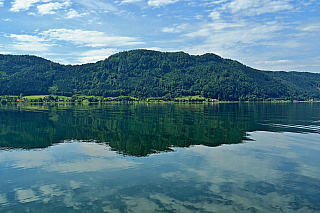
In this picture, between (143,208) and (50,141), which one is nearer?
(143,208)

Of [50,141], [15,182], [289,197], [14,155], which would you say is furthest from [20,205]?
[50,141]

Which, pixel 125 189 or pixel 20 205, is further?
pixel 125 189

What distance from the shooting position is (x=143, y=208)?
1499cm

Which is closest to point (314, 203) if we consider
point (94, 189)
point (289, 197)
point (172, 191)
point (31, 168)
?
point (289, 197)

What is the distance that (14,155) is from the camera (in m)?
27.4

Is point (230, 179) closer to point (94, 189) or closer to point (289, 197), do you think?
point (289, 197)

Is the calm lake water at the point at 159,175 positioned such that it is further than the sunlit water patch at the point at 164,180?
Yes

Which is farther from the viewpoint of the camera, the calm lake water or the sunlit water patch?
the calm lake water

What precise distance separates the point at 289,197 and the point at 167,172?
9394mm

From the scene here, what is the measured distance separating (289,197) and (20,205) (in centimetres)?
1744

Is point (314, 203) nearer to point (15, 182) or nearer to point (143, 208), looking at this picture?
point (143, 208)

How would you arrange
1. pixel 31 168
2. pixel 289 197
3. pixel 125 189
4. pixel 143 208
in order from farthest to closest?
pixel 31 168
pixel 125 189
pixel 289 197
pixel 143 208

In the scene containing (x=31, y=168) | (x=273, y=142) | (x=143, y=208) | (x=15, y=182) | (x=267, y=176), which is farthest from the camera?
(x=273, y=142)

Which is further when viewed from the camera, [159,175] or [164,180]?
[159,175]
